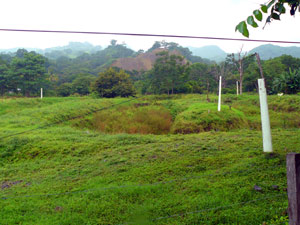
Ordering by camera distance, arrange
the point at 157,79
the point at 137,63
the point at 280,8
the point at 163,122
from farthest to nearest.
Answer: the point at 137,63
the point at 157,79
the point at 163,122
the point at 280,8

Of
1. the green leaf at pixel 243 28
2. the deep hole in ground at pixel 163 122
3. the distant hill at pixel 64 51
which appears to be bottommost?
the deep hole in ground at pixel 163 122

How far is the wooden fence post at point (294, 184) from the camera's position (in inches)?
73.0

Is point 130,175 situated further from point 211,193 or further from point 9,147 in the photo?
point 9,147

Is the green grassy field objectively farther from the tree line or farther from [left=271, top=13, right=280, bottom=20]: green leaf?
the tree line

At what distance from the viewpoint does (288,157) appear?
1.90 meters

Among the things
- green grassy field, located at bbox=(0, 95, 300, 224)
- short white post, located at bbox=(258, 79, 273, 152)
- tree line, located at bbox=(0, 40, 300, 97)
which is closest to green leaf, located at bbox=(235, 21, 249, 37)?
green grassy field, located at bbox=(0, 95, 300, 224)

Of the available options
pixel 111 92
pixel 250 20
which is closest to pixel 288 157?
pixel 250 20

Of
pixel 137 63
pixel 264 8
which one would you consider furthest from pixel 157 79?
pixel 137 63

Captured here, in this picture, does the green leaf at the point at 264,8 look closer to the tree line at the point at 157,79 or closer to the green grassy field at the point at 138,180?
the green grassy field at the point at 138,180

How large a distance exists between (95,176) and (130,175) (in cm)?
82

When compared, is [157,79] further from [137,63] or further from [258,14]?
[137,63]

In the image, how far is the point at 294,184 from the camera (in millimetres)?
1874

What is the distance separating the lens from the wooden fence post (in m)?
1.85

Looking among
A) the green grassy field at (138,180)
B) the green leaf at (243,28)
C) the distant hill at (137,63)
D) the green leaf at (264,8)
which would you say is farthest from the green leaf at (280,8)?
the distant hill at (137,63)
